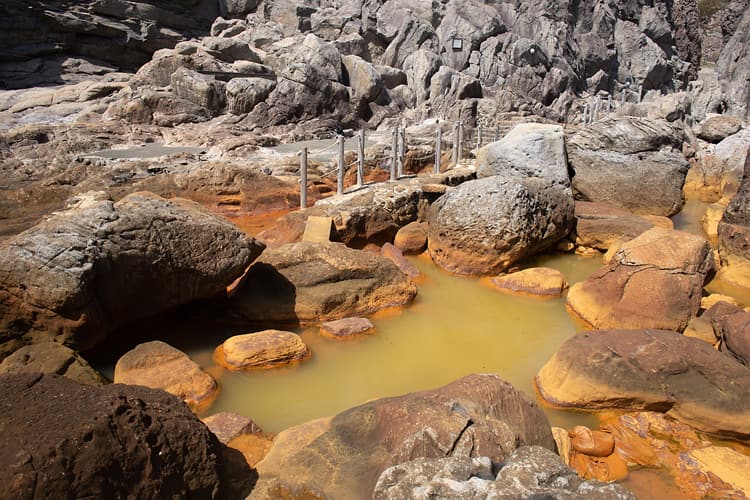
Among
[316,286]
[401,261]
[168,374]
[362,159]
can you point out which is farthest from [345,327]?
[362,159]

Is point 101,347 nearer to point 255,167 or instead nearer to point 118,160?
point 255,167

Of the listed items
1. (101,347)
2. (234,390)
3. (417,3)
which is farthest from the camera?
(417,3)

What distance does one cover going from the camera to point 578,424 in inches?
158

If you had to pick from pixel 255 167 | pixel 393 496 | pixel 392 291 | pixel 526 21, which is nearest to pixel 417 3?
pixel 526 21

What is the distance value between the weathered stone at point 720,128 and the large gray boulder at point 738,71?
9801 mm

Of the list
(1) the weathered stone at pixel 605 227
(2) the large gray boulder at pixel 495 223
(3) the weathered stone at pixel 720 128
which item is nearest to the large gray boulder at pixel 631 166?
(1) the weathered stone at pixel 605 227

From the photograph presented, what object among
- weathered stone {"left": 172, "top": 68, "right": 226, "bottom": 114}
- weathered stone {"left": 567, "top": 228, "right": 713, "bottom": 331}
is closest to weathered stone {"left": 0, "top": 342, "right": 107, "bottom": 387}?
weathered stone {"left": 567, "top": 228, "right": 713, "bottom": 331}

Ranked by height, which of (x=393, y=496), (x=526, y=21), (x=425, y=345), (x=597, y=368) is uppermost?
(x=526, y=21)

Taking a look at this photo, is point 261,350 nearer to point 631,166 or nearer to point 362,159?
point 362,159

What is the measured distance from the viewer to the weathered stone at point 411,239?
754 centimetres

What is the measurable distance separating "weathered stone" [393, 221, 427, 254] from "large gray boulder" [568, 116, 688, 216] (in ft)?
Result: 12.8

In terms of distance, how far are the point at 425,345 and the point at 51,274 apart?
328 cm

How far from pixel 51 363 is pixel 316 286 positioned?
2.56m

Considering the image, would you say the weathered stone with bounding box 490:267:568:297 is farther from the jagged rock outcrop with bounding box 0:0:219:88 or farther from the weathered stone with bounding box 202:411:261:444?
the jagged rock outcrop with bounding box 0:0:219:88
